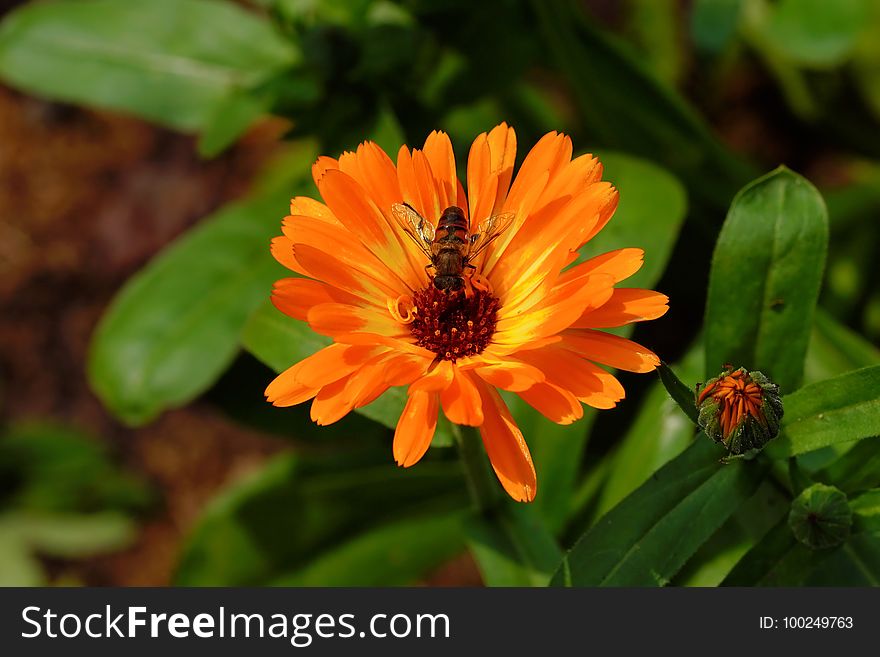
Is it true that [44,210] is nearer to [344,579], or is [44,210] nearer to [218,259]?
[218,259]

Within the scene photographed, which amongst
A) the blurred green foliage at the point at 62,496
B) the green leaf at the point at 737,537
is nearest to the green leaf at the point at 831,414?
the green leaf at the point at 737,537

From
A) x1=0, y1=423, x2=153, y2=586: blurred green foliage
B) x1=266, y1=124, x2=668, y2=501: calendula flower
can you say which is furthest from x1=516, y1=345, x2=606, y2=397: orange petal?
x1=0, y1=423, x2=153, y2=586: blurred green foliage

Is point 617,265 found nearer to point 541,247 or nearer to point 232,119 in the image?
point 541,247

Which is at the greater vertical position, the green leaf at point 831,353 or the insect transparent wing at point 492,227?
the green leaf at point 831,353

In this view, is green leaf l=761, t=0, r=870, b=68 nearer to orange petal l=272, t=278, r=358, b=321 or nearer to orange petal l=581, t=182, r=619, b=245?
orange petal l=581, t=182, r=619, b=245

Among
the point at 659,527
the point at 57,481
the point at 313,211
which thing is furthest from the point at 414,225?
the point at 57,481

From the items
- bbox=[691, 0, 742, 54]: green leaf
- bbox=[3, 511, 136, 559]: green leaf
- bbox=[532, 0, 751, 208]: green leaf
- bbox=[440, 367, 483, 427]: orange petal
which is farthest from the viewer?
bbox=[3, 511, 136, 559]: green leaf

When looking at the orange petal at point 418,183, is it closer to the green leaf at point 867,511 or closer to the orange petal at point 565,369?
the orange petal at point 565,369

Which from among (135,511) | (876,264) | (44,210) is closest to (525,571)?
(876,264)
